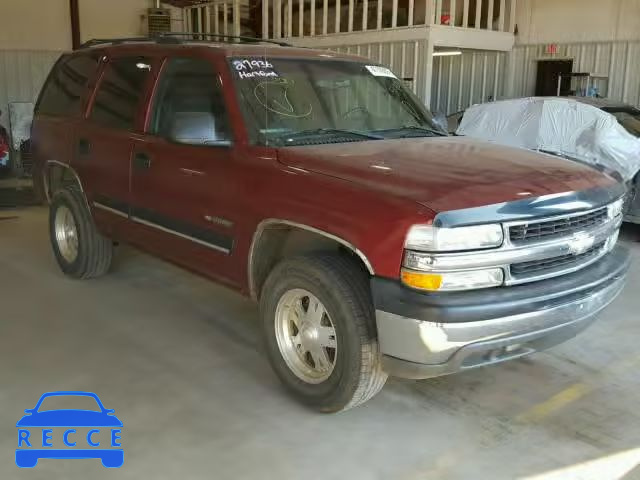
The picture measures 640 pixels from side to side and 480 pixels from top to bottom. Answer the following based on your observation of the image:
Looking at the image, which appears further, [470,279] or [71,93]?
[71,93]

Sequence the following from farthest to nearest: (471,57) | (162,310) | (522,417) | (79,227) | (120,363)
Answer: (471,57) < (79,227) < (162,310) < (120,363) < (522,417)

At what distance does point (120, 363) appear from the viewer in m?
3.89

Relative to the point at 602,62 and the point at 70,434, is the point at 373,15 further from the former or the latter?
the point at 70,434

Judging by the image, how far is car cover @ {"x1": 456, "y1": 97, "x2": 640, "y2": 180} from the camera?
287 inches

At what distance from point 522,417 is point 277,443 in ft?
4.18

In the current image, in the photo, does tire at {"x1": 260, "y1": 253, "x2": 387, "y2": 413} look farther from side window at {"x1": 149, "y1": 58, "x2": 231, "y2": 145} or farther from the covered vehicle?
the covered vehicle

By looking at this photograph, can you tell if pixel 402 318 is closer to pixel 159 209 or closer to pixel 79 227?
pixel 159 209

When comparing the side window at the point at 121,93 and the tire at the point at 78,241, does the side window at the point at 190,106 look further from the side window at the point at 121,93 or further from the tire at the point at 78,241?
the tire at the point at 78,241

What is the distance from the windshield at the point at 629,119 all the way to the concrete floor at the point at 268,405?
3311 millimetres

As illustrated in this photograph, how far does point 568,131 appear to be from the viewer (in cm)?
772

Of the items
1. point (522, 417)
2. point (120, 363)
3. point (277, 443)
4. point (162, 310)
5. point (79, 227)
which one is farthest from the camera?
point (79, 227)

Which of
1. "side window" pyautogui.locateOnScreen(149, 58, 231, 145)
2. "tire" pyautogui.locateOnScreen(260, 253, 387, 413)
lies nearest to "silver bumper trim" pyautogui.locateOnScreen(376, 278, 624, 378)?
"tire" pyautogui.locateOnScreen(260, 253, 387, 413)

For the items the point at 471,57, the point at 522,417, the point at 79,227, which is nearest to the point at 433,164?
the point at 522,417

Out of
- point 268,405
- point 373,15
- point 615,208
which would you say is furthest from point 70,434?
point 373,15
